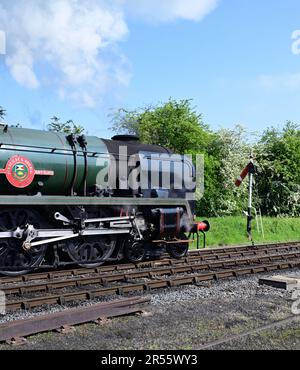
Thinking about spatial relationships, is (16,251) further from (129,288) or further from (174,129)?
(174,129)

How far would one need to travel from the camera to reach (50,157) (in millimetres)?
10805

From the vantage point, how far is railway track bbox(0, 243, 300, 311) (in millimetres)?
8352

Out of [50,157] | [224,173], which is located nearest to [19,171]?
[50,157]

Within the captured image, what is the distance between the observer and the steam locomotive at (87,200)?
33.7 feet

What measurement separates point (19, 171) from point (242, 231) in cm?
1407

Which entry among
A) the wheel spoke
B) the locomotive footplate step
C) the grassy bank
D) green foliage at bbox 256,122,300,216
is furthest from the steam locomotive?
green foliage at bbox 256,122,300,216

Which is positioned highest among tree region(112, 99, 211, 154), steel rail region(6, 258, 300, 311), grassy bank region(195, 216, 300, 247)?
tree region(112, 99, 211, 154)

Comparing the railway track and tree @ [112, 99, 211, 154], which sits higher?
tree @ [112, 99, 211, 154]

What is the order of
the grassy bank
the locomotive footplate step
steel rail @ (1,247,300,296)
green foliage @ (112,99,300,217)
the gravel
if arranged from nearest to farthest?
the gravel, steel rail @ (1,247,300,296), the locomotive footplate step, the grassy bank, green foliage @ (112,99,300,217)

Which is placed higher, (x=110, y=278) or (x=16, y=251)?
(x=16, y=251)

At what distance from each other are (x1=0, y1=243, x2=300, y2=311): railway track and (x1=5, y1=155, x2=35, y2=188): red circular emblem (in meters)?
1.99

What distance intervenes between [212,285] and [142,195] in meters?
3.60

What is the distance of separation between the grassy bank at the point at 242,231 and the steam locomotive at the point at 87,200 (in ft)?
22.5

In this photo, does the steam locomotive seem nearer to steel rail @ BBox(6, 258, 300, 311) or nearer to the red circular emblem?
the red circular emblem
